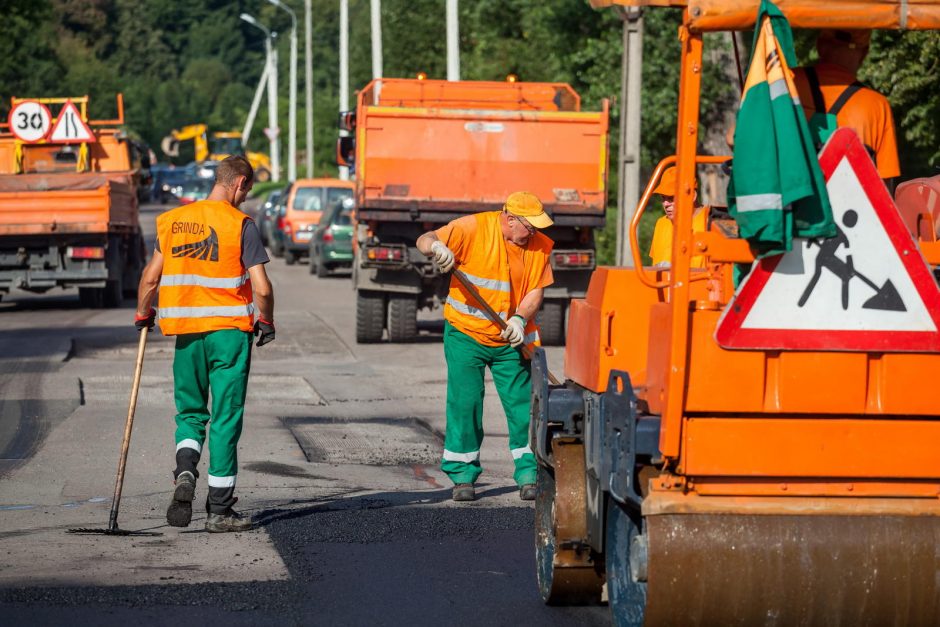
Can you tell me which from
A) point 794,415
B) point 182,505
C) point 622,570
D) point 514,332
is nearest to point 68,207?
point 514,332

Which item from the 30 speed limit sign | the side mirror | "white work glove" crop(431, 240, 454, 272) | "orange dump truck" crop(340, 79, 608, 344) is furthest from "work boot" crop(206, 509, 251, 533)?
the 30 speed limit sign

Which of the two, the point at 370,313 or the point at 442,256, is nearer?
the point at 442,256

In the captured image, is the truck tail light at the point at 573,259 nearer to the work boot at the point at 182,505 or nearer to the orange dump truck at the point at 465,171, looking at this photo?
the orange dump truck at the point at 465,171

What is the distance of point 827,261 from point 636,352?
3.81 feet

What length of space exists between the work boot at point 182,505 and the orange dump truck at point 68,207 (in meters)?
15.1

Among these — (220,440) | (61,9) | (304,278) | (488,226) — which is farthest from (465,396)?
(61,9)

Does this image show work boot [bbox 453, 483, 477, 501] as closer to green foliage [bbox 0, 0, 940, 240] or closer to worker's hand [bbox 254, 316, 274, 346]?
worker's hand [bbox 254, 316, 274, 346]

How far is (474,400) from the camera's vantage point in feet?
28.7

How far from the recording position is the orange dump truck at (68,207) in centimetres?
2225

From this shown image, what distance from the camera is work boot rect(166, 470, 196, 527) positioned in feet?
25.1

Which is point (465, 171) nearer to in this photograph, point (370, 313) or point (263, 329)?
point (370, 313)

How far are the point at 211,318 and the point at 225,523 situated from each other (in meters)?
0.96

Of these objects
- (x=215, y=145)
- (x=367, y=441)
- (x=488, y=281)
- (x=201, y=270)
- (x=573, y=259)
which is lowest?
(x=367, y=441)

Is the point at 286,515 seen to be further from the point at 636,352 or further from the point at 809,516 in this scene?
the point at 809,516
